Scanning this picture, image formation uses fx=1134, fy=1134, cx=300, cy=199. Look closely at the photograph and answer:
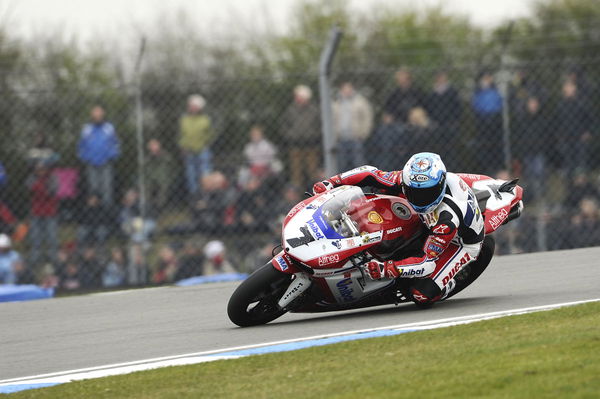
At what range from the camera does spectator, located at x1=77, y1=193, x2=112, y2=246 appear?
11.1 metres

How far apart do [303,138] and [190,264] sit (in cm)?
169

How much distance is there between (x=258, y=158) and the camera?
11.4 m

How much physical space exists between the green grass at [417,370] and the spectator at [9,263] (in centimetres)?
513

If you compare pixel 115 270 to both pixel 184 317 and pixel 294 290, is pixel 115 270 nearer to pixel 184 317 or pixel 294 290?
pixel 184 317

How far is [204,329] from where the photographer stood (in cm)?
806

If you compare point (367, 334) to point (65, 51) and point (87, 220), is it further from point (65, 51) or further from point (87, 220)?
point (65, 51)

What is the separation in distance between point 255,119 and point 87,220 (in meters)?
1.94

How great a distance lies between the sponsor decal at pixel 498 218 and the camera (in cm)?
828

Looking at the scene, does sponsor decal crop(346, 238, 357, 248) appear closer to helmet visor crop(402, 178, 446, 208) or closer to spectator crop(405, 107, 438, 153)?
helmet visor crop(402, 178, 446, 208)

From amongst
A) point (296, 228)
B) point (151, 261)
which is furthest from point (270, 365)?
point (151, 261)

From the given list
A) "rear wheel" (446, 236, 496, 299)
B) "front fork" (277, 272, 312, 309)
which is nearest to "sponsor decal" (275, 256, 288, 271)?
"front fork" (277, 272, 312, 309)

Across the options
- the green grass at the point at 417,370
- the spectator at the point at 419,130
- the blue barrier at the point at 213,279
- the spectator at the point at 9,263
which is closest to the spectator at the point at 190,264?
the blue barrier at the point at 213,279

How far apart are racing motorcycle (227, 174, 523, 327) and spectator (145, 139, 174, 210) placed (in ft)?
11.3

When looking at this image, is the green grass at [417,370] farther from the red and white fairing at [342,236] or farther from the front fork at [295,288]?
the front fork at [295,288]
